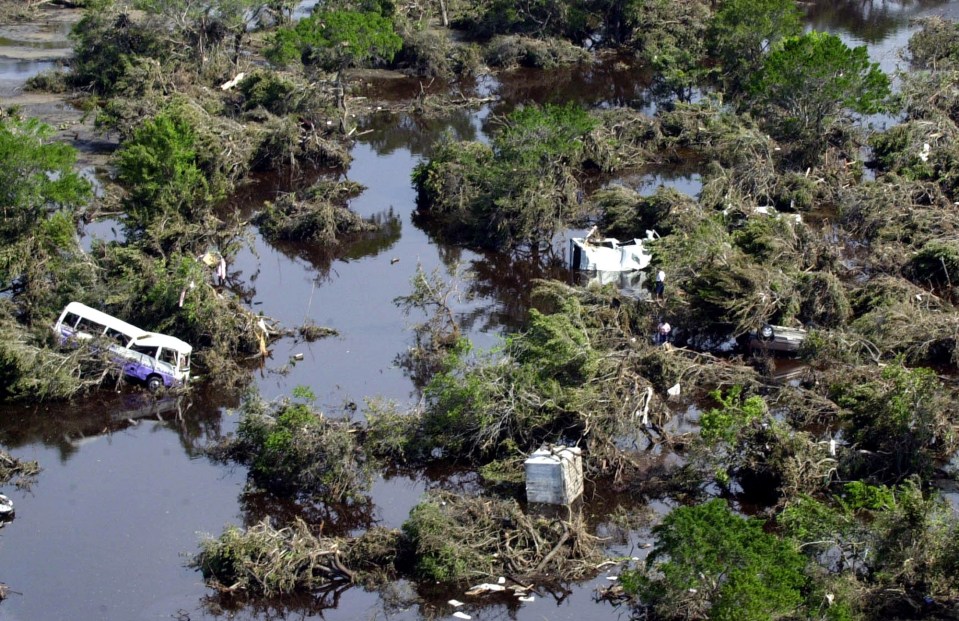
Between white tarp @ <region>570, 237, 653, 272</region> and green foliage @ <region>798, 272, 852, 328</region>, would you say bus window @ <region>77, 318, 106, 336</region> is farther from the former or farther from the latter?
green foliage @ <region>798, 272, 852, 328</region>

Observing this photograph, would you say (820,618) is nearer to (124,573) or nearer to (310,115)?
(124,573)

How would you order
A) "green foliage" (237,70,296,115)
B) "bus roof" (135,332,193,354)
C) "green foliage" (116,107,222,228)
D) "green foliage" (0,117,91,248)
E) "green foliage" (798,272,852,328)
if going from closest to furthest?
1. "bus roof" (135,332,193,354)
2. "green foliage" (798,272,852,328)
3. "green foliage" (0,117,91,248)
4. "green foliage" (116,107,222,228)
5. "green foliage" (237,70,296,115)

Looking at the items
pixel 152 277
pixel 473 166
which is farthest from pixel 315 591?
pixel 473 166

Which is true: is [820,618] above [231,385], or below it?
above

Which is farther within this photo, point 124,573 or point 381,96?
point 381,96

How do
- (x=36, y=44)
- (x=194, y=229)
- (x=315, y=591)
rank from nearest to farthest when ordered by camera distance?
1. (x=315, y=591)
2. (x=194, y=229)
3. (x=36, y=44)

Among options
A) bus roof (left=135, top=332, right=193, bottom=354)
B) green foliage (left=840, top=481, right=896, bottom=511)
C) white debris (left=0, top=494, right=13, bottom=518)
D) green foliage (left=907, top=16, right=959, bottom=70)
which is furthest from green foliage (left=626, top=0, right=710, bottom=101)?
white debris (left=0, top=494, right=13, bottom=518)
